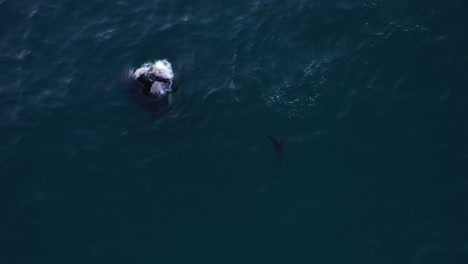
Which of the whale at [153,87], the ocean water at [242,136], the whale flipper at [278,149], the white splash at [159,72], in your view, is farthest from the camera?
the white splash at [159,72]

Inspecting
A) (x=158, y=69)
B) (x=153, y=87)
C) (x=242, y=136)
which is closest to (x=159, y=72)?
(x=158, y=69)

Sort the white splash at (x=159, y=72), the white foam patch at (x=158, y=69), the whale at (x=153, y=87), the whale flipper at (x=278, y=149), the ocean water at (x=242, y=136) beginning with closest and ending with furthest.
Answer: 1. the ocean water at (x=242, y=136)
2. the whale flipper at (x=278, y=149)
3. the whale at (x=153, y=87)
4. the white splash at (x=159, y=72)
5. the white foam patch at (x=158, y=69)

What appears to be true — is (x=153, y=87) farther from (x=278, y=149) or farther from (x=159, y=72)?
(x=278, y=149)

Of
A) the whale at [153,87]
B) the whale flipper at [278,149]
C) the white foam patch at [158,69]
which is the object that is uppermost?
the white foam patch at [158,69]

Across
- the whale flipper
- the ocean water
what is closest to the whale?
the ocean water

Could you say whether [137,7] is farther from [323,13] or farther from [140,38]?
[323,13]

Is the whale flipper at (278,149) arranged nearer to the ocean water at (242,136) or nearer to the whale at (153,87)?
the ocean water at (242,136)

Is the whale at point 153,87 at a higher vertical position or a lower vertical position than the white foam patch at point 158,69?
lower

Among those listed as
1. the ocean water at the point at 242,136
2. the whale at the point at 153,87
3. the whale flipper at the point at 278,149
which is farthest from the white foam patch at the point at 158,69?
the whale flipper at the point at 278,149

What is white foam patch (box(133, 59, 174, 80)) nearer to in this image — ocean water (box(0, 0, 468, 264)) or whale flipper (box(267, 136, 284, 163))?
ocean water (box(0, 0, 468, 264))
